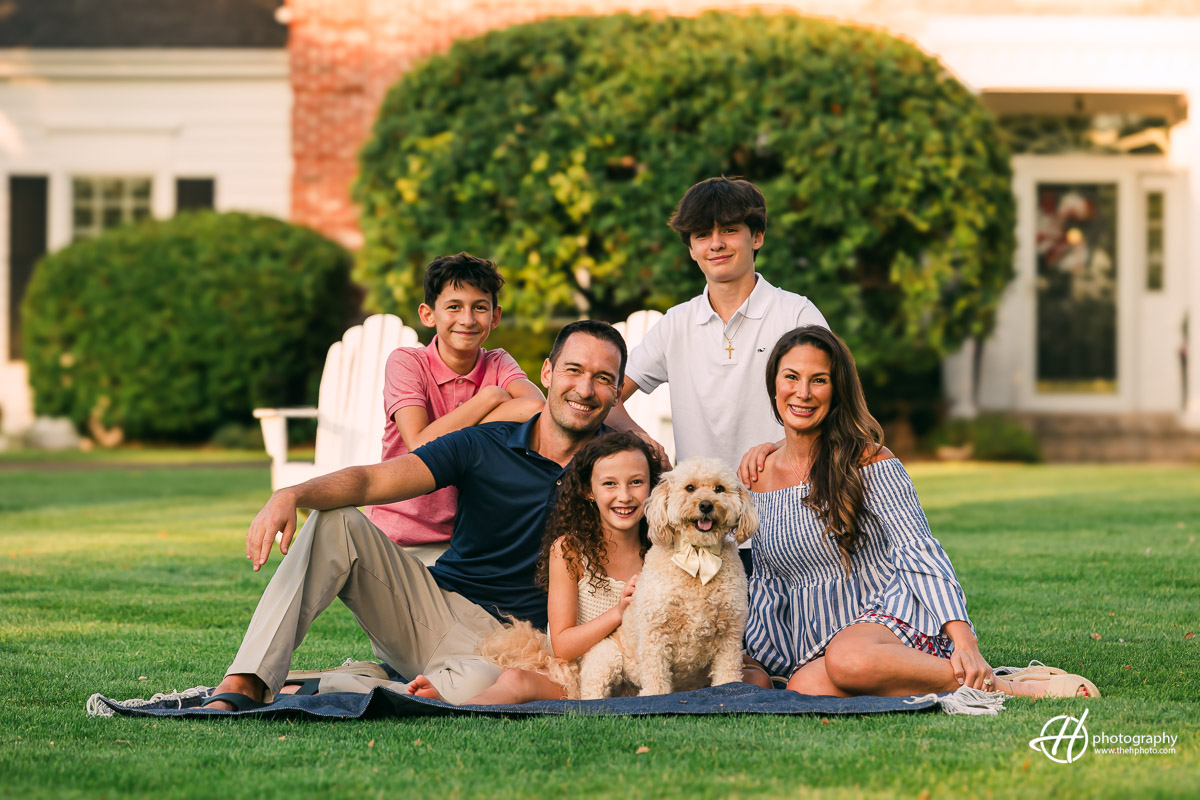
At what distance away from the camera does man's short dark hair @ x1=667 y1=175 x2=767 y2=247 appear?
13.5ft

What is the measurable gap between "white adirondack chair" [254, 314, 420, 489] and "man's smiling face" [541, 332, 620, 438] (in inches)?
108

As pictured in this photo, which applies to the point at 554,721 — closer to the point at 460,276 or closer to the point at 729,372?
the point at 729,372

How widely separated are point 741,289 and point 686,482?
1084 mm

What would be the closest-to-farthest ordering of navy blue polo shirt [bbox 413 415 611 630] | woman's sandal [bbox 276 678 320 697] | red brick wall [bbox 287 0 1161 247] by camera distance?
woman's sandal [bbox 276 678 320 697], navy blue polo shirt [bbox 413 415 611 630], red brick wall [bbox 287 0 1161 247]

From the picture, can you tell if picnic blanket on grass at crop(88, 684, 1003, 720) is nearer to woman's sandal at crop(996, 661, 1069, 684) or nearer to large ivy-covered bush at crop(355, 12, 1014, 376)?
woman's sandal at crop(996, 661, 1069, 684)

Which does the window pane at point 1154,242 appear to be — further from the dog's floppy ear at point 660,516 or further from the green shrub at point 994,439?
the dog's floppy ear at point 660,516

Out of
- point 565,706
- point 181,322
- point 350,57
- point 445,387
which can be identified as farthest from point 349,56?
point 565,706

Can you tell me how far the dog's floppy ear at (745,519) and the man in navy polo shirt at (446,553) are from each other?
1.89 feet

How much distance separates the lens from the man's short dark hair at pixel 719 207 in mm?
4109

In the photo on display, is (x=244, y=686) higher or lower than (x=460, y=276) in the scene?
lower

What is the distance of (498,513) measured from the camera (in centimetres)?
390

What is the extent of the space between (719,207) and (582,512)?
1.15 m

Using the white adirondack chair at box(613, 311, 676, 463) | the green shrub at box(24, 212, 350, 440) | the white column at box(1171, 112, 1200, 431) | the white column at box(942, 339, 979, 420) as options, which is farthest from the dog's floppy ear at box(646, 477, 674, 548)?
the white column at box(1171, 112, 1200, 431)

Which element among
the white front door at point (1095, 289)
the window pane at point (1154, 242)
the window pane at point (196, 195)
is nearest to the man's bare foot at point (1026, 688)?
the white front door at point (1095, 289)
